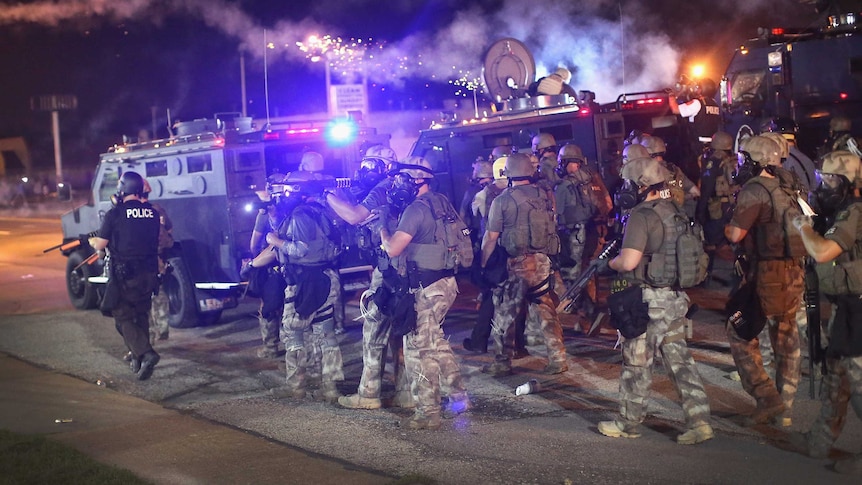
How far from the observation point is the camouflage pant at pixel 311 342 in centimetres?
743

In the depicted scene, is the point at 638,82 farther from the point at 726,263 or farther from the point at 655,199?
the point at 655,199

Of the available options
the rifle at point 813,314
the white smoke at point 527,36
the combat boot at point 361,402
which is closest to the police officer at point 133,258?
the combat boot at point 361,402

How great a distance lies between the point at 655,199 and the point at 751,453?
63.6 inches

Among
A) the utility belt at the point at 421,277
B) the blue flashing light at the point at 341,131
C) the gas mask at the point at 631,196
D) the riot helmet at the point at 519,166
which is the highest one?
the blue flashing light at the point at 341,131

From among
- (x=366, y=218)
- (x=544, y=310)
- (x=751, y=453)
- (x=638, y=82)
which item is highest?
(x=638, y=82)

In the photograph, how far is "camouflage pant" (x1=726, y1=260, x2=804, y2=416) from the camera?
5.93 metres

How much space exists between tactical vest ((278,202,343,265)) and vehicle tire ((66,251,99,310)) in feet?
19.7

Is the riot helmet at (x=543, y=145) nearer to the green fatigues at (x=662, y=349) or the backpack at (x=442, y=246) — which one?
the backpack at (x=442, y=246)

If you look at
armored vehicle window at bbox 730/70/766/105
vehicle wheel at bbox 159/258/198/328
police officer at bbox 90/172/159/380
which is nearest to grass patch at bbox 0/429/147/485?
police officer at bbox 90/172/159/380

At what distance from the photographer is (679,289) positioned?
5840 mm

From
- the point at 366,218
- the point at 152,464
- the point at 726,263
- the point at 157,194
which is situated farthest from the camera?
the point at 726,263

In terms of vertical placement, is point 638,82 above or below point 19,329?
above

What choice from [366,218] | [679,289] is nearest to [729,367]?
[679,289]

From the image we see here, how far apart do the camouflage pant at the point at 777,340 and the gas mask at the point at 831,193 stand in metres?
0.71
